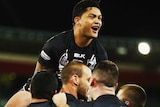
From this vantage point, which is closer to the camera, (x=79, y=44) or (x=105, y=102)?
(x=105, y=102)

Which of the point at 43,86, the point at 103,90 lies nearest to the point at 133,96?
the point at 103,90

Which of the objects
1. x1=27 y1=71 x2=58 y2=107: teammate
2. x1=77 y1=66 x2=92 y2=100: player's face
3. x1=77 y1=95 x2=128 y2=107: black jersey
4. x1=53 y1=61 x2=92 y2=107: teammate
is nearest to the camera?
x1=77 y1=95 x2=128 y2=107: black jersey

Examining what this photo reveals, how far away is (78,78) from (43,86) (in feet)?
1.01

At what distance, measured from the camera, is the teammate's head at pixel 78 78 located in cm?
300

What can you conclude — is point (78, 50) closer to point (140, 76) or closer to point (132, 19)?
point (140, 76)

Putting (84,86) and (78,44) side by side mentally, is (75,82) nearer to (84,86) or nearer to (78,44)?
(84,86)

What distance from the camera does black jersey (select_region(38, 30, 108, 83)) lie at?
3.49 m

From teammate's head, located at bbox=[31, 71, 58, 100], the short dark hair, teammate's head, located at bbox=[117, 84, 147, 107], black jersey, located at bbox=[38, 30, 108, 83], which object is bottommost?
teammate's head, located at bbox=[117, 84, 147, 107]

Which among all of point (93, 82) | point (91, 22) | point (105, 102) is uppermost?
point (91, 22)

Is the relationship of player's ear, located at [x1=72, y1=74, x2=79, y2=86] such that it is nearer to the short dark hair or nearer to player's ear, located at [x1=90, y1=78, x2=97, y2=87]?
player's ear, located at [x1=90, y1=78, x2=97, y2=87]

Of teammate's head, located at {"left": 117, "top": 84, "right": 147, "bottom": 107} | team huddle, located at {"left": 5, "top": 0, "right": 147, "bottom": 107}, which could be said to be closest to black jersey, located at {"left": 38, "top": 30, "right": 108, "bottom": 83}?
team huddle, located at {"left": 5, "top": 0, "right": 147, "bottom": 107}

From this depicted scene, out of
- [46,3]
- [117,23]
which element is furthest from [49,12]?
[117,23]

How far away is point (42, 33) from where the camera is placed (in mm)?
11727

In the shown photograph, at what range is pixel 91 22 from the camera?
3.48 metres
